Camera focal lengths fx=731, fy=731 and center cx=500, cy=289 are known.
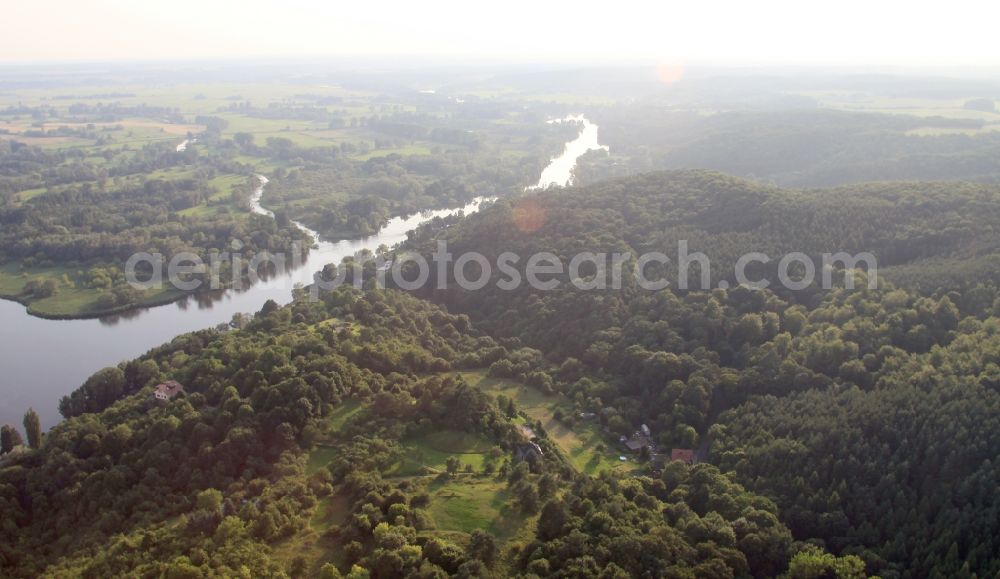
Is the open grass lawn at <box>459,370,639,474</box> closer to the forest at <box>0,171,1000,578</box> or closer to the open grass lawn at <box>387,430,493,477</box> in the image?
the forest at <box>0,171,1000,578</box>

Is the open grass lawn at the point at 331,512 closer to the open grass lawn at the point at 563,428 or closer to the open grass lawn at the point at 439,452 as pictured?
the open grass lawn at the point at 439,452

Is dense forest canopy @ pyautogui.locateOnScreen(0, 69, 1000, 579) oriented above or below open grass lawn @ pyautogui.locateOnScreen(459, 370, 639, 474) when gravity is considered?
above

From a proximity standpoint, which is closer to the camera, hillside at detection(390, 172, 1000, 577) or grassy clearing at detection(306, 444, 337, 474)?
hillside at detection(390, 172, 1000, 577)

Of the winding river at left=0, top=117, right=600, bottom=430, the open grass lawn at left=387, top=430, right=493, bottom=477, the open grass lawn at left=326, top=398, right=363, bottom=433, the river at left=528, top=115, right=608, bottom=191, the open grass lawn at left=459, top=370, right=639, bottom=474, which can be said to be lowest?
the winding river at left=0, top=117, right=600, bottom=430

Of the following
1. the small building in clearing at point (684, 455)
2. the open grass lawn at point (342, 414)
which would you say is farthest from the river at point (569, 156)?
the small building in clearing at point (684, 455)

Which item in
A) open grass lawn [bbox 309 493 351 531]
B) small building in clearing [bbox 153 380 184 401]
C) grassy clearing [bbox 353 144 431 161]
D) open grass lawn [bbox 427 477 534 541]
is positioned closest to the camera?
open grass lawn [bbox 309 493 351 531]

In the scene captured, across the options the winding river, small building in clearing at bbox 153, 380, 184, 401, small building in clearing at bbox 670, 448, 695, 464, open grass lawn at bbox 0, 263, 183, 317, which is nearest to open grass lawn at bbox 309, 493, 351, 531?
small building in clearing at bbox 153, 380, 184, 401
